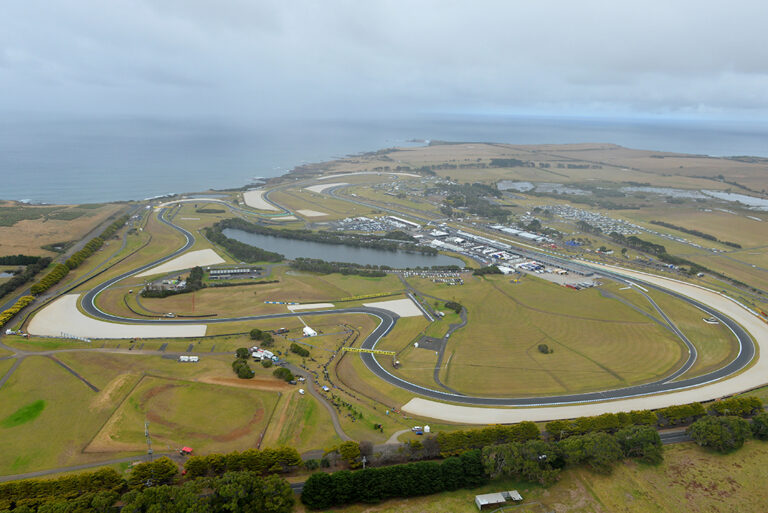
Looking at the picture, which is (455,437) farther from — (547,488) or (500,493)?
(547,488)

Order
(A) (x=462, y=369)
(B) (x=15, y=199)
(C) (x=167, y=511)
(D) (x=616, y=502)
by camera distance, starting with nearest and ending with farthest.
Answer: (C) (x=167, y=511), (D) (x=616, y=502), (A) (x=462, y=369), (B) (x=15, y=199)

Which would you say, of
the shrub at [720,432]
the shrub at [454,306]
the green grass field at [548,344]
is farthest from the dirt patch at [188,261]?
the shrub at [720,432]

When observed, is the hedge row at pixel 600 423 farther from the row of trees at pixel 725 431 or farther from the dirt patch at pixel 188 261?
the dirt patch at pixel 188 261

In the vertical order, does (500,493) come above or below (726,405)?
below

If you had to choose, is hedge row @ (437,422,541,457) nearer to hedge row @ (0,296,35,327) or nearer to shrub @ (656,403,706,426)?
shrub @ (656,403,706,426)

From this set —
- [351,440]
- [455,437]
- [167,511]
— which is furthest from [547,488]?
[167,511]

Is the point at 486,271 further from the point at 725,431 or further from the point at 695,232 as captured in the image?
the point at 695,232

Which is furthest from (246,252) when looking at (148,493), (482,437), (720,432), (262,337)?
(720,432)
